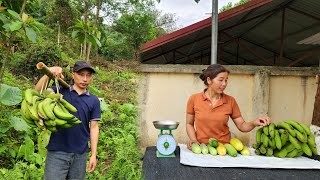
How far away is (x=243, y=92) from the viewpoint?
524 centimetres

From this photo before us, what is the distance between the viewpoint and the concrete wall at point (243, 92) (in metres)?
5.15

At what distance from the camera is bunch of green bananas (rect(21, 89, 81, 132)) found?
1.67 m

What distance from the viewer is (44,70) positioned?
196 centimetres

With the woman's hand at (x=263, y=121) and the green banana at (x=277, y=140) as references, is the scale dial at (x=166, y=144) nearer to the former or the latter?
the woman's hand at (x=263, y=121)

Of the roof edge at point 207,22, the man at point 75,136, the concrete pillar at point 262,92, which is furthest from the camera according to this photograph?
the concrete pillar at point 262,92

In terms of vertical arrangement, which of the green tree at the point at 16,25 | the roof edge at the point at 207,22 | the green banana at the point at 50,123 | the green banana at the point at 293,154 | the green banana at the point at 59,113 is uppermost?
the roof edge at the point at 207,22

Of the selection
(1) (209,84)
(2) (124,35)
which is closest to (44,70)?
(1) (209,84)

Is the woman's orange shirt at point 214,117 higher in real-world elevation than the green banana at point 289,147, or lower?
higher

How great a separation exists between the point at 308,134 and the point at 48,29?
1398 centimetres

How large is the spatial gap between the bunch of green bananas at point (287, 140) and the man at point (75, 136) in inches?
57.6

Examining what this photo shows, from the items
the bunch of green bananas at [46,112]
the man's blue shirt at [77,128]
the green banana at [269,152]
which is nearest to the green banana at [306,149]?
the green banana at [269,152]

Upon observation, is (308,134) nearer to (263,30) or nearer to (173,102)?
(173,102)

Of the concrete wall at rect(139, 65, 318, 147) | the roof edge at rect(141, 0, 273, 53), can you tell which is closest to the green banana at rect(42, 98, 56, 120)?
the roof edge at rect(141, 0, 273, 53)

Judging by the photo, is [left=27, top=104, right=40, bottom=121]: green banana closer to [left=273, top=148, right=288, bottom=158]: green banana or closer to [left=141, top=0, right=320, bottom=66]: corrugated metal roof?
[left=273, top=148, right=288, bottom=158]: green banana
